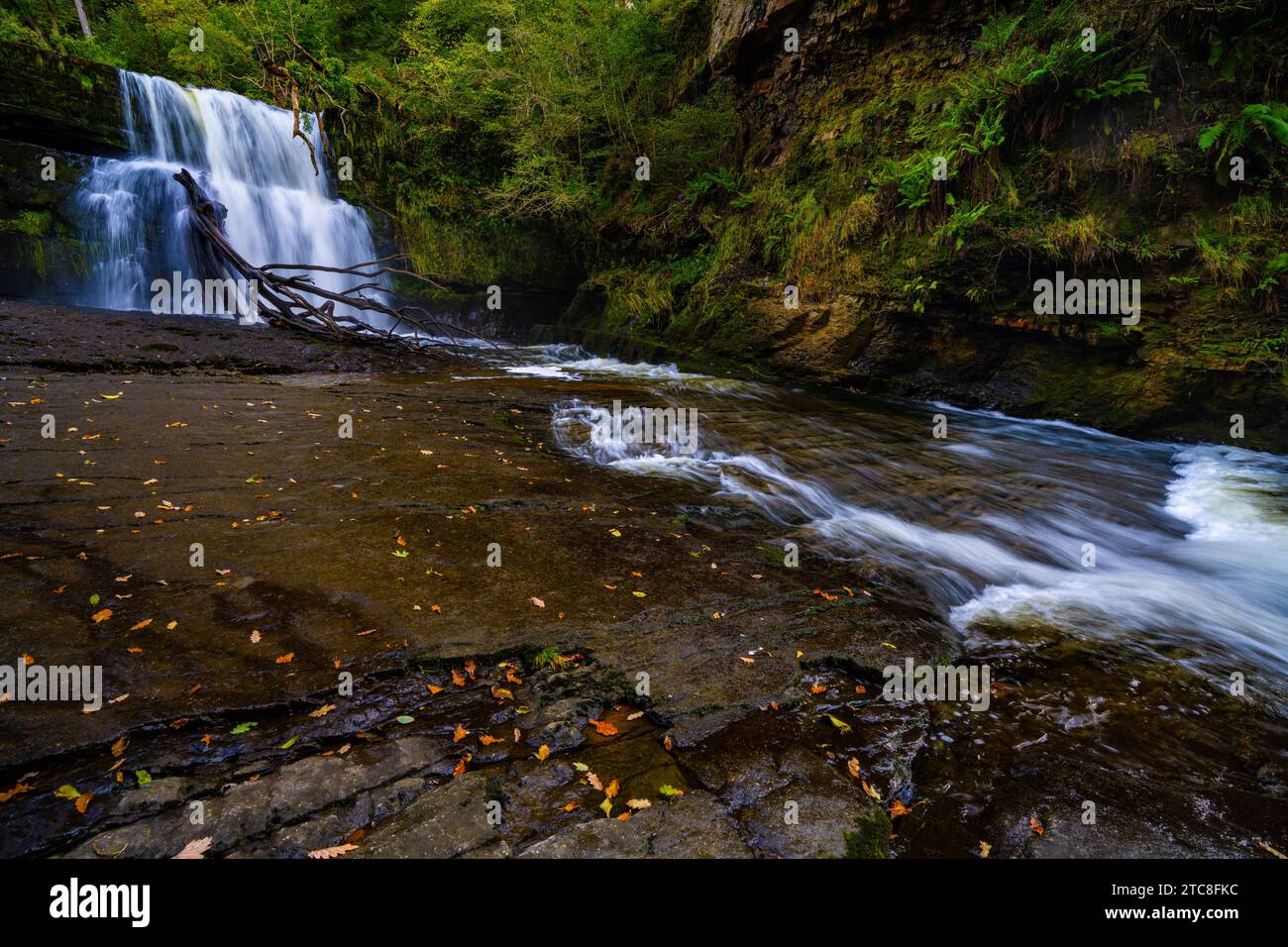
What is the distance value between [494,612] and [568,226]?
1422cm

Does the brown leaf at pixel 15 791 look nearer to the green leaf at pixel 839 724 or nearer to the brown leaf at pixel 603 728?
the brown leaf at pixel 603 728

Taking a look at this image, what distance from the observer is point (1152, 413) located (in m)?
8.20

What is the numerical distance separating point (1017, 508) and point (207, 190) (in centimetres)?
1697

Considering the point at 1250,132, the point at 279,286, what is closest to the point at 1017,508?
the point at 1250,132

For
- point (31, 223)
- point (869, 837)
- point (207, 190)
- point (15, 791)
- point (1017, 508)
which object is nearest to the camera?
point (15, 791)

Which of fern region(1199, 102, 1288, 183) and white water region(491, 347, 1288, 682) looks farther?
fern region(1199, 102, 1288, 183)

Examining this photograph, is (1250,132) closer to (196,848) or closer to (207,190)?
(196,848)

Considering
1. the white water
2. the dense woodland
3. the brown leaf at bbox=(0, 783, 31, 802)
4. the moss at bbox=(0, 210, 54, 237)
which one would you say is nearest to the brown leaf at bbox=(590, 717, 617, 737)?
the brown leaf at bbox=(0, 783, 31, 802)

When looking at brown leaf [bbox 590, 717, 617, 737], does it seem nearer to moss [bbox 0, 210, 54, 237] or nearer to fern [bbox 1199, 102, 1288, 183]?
fern [bbox 1199, 102, 1288, 183]

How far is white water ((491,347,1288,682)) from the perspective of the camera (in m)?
4.16

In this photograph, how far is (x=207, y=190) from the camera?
42.9 feet

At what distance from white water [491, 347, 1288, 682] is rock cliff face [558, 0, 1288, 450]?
3.11ft
